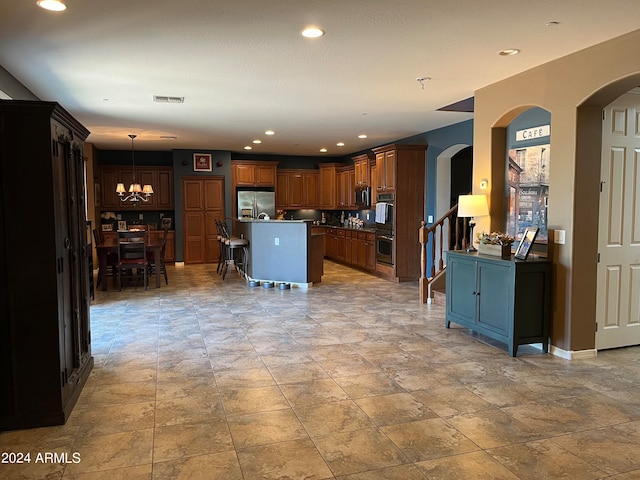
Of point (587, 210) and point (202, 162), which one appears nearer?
point (587, 210)

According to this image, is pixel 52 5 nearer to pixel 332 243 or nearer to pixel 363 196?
pixel 363 196

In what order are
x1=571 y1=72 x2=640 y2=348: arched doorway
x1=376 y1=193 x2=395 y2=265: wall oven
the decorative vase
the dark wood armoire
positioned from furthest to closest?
x1=376 y1=193 x2=395 y2=265: wall oven < the decorative vase < x1=571 y1=72 x2=640 y2=348: arched doorway < the dark wood armoire

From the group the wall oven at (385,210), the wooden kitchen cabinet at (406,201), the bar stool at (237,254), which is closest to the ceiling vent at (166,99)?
the bar stool at (237,254)

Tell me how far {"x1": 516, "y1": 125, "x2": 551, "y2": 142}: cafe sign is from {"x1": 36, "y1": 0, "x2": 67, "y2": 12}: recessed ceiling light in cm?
419

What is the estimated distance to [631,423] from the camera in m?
3.13

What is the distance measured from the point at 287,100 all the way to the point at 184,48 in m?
2.13

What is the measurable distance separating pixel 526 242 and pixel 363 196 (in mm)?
6121

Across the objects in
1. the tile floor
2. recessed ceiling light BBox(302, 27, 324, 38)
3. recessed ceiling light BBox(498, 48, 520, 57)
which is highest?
recessed ceiling light BBox(498, 48, 520, 57)

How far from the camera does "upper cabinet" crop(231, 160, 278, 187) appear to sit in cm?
1182

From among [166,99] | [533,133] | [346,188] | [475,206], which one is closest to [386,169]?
[346,188]

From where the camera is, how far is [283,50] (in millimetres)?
4027

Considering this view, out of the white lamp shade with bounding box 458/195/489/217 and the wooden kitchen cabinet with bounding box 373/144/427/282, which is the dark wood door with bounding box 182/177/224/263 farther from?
the white lamp shade with bounding box 458/195/489/217

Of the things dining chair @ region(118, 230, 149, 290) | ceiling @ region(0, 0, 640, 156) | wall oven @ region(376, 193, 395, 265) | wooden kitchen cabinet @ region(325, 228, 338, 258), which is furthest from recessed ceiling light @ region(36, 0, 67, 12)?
wooden kitchen cabinet @ region(325, 228, 338, 258)

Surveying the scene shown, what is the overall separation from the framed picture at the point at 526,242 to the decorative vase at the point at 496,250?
0.33 feet
